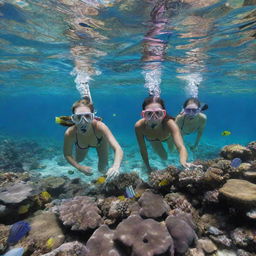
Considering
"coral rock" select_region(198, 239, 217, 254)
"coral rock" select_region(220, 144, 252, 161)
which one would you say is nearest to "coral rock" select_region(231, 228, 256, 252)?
"coral rock" select_region(198, 239, 217, 254)

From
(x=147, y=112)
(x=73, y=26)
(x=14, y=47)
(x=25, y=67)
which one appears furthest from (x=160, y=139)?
(x=25, y=67)

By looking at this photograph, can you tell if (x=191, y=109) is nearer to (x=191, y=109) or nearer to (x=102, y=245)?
(x=191, y=109)

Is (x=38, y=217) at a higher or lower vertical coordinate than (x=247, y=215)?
lower

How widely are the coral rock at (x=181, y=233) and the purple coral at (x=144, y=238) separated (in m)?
0.21

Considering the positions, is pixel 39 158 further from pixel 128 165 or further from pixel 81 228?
pixel 81 228

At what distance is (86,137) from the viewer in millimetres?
8094

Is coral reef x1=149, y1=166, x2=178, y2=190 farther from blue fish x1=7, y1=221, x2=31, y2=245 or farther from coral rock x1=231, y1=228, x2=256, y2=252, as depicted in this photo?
blue fish x1=7, y1=221, x2=31, y2=245

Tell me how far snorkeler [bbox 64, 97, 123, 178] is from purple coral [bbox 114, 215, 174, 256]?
150 centimetres

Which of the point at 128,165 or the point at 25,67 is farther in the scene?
the point at 25,67

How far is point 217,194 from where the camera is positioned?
15.0ft

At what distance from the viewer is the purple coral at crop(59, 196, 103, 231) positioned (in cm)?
417

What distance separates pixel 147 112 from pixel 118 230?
4001mm

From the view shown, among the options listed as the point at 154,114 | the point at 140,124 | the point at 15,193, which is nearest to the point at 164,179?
the point at 154,114

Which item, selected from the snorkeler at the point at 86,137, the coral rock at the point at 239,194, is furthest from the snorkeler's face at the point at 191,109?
the coral rock at the point at 239,194
